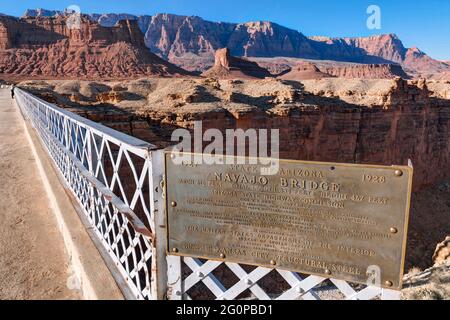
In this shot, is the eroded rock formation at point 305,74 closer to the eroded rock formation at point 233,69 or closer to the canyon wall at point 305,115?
the eroded rock formation at point 233,69

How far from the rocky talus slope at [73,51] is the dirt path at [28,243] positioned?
5301 cm

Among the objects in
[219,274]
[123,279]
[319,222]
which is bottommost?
[219,274]

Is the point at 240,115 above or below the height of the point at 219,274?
above

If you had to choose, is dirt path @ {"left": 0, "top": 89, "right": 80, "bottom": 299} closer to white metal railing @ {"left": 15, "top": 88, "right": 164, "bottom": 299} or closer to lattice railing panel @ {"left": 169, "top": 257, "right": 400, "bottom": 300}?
white metal railing @ {"left": 15, "top": 88, "right": 164, "bottom": 299}

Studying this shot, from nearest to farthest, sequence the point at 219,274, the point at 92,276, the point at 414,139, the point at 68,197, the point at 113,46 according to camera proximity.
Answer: the point at 92,276 < the point at 68,197 < the point at 219,274 < the point at 414,139 < the point at 113,46

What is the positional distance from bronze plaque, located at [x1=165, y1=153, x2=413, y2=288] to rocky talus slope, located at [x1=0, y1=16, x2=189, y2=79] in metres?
57.1

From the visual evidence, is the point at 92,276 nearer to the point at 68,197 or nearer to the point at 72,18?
the point at 68,197

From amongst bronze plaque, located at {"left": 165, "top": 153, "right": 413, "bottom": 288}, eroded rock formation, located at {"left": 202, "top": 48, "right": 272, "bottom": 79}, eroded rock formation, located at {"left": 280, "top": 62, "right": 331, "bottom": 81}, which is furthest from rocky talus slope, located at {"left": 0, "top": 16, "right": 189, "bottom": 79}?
bronze plaque, located at {"left": 165, "top": 153, "right": 413, "bottom": 288}

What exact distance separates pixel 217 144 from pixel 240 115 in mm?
2331

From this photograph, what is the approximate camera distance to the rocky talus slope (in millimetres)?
57812

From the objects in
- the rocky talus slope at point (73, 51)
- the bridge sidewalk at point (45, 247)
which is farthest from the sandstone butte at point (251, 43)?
the bridge sidewalk at point (45, 247)

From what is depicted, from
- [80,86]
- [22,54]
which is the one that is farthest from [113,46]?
[80,86]

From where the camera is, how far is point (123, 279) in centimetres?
287
